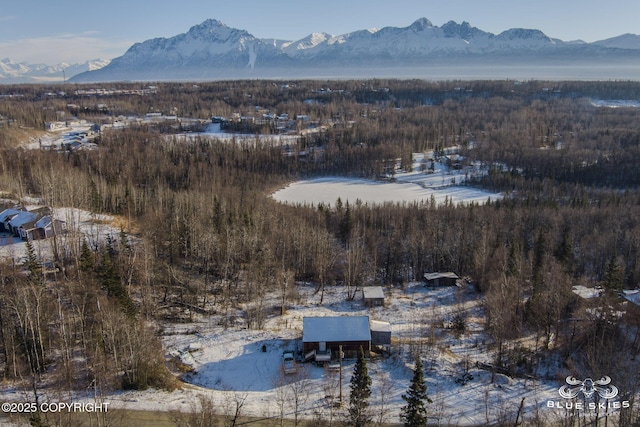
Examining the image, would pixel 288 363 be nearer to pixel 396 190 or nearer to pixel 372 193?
pixel 372 193

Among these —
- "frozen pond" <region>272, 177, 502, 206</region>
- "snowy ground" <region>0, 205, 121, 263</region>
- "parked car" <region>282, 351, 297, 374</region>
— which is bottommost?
"parked car" <region>282, 351, 297, 374</region>

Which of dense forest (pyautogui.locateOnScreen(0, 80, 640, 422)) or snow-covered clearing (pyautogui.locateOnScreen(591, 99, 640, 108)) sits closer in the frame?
dense forest (pyautogui.locateOnScreen(0, 80, 640, 422))

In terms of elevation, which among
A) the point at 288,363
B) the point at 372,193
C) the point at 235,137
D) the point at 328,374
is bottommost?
the point at 328,374

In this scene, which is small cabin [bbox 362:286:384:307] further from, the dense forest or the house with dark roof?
the house with dark roof

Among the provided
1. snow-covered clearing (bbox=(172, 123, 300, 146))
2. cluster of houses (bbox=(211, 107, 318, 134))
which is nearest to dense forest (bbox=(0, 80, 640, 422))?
snow-covered clearing (bbox=(172, 123, 300, 146))

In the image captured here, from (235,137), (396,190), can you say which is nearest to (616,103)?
(396,190)

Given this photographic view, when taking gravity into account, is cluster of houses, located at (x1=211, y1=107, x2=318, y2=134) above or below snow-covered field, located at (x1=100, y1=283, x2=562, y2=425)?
above
